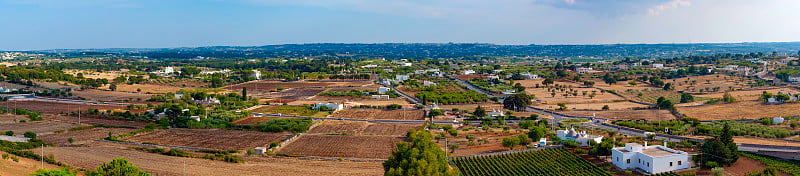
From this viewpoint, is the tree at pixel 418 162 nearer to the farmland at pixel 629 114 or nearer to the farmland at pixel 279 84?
the farmland at pixel 629 114

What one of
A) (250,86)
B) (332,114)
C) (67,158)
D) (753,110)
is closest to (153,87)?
(250,86)

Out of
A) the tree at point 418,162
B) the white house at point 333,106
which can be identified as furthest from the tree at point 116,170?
the white house at point 333,106

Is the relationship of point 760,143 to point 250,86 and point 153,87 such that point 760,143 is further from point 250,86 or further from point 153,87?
point 153,87

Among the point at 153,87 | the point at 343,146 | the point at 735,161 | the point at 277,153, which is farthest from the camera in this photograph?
the point at 153,87

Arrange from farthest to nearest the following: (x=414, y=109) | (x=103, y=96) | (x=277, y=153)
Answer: (x=103, y=96) < (x=414, y=109) < (x=277, y=153)

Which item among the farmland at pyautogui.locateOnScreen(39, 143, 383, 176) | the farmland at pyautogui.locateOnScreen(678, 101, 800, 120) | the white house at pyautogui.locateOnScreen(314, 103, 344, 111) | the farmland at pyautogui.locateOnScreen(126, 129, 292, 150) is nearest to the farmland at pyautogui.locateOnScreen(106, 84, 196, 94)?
the white house at pyautogui.locateOnScreen(314, 103, 344, 111)

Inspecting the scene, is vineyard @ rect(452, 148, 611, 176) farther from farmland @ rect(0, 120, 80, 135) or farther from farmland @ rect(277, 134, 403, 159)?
farmland @ rect(0, 120, 80, 135)

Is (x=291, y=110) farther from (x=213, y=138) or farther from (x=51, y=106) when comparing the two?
(x=51, y=106)
